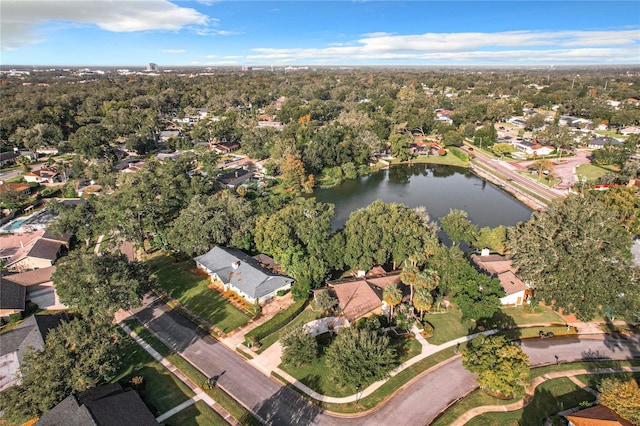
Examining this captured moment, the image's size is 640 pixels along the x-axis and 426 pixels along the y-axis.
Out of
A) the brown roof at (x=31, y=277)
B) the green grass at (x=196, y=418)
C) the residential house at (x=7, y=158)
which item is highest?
the residential house at (x=7, y=158)

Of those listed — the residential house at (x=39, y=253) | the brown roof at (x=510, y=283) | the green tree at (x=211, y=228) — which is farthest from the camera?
A: the residential house at (x=39, y=253)

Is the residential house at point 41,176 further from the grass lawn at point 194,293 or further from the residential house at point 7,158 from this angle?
the grass lawn at point 194,293

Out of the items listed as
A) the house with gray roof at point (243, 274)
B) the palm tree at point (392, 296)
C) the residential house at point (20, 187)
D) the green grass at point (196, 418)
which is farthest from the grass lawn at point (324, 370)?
the residential house at point (20, 187)

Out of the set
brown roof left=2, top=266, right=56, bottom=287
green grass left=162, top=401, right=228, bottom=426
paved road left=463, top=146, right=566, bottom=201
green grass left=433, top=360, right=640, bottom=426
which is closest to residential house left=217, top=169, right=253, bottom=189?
brown roof left=2, top=266, right=56, bottom=287

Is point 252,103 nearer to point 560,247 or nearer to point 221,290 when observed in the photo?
point 221,290

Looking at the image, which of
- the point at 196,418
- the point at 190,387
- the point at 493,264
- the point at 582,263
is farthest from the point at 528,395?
the point at 190,387

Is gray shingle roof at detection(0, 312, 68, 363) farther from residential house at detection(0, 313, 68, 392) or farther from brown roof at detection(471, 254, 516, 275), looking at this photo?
brown roof at detection(471, 254, 516, 275)

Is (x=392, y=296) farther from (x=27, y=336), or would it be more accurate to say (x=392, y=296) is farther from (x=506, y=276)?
(x=27, y=336)
